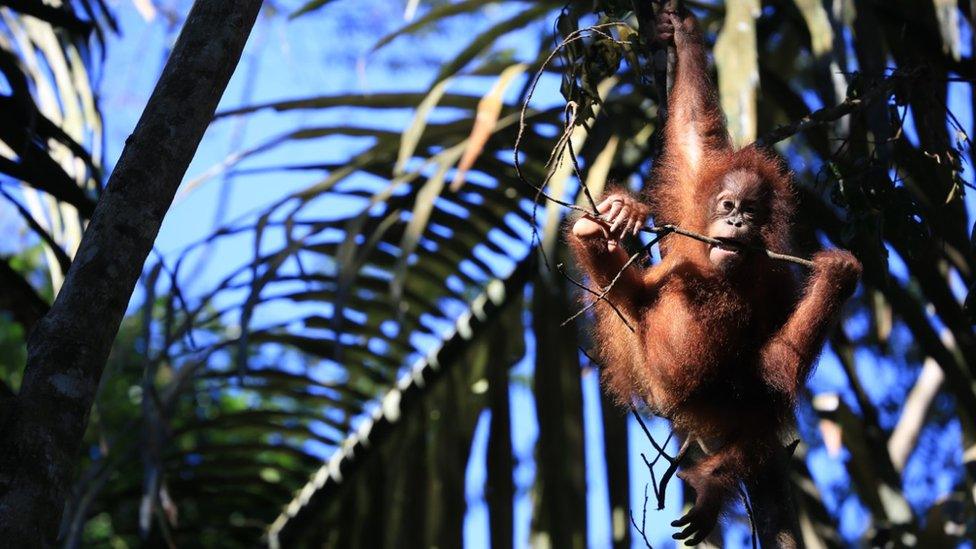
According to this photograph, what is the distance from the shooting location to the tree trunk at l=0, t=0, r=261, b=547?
7.73ft

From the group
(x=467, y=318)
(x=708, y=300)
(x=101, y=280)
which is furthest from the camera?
(x=467, y=318)

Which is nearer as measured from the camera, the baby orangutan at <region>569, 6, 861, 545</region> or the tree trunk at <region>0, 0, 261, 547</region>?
the tree trunk at <region>0, 0, 261, 547</region>

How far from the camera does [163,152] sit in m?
2.73

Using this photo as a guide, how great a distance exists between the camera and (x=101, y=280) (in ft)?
8.50

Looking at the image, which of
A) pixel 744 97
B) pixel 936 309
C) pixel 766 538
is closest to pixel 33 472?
pixel 766 538

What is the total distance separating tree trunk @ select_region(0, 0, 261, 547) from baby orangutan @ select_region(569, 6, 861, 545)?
1247 millimetres

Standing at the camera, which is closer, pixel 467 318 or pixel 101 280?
pixel 101 280

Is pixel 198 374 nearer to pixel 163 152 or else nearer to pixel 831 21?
pixel 163 152

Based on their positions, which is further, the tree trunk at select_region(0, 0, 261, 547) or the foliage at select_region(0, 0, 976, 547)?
the foliage at select_region(0, 0, 976, 547)

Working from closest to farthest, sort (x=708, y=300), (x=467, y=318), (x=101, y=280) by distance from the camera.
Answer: (x=101, y=280) → (x=708, y=300) → (x=467, y=318)

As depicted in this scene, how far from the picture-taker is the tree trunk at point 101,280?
7.73ft

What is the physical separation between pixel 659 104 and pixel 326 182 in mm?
2073

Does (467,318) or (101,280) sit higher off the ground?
(467,318)

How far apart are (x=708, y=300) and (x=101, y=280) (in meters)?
1.96
